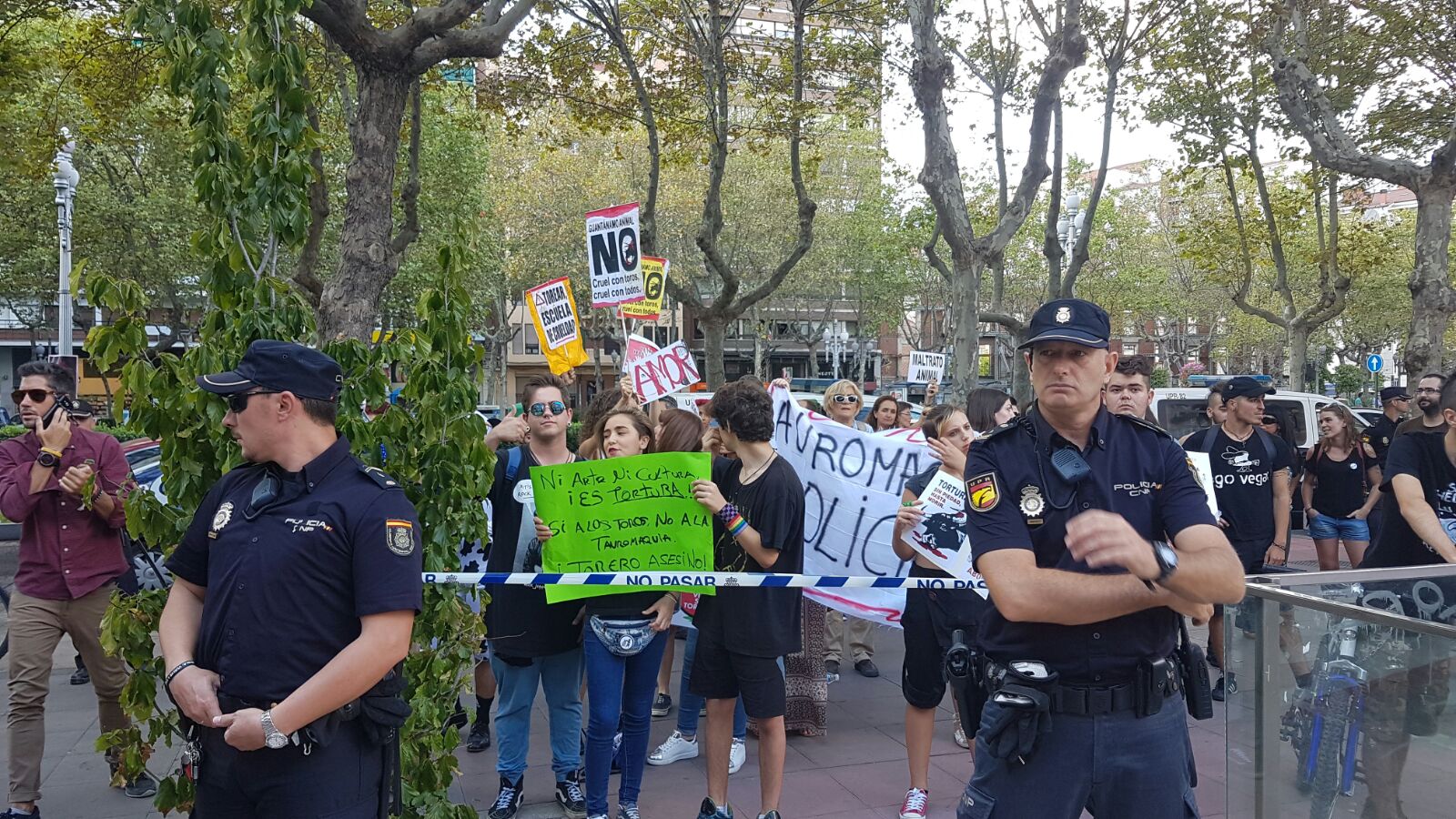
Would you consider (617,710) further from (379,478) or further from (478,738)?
(379,478)

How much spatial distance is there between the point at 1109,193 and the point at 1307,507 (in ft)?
108

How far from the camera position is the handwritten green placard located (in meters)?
4.50

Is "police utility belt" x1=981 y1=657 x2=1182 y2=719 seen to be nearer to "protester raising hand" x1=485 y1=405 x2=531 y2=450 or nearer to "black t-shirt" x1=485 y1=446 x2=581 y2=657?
"black t-shirt" x1=485 y1=446 x2=581 y2=657

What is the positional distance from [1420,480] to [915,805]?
2.77m

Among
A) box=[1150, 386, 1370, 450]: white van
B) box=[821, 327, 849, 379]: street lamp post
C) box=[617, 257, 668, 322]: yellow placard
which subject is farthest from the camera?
box=[821, 327, 849, 379]: street lamp post

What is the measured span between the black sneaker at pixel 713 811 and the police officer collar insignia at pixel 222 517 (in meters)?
2.61

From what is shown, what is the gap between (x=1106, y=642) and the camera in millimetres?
2686

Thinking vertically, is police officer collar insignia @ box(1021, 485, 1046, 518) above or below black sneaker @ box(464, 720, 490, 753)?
above

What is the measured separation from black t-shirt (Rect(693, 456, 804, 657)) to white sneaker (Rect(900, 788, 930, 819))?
99 cm

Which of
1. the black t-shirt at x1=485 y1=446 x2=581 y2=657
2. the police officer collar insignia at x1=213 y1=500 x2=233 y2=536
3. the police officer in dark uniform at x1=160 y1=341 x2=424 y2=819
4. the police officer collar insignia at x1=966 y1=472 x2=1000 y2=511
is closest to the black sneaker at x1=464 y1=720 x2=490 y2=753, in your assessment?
the black t-shirt at x1=485 y1=446 x2=581 y2=657

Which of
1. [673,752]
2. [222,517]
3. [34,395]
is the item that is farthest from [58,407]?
[673,752]

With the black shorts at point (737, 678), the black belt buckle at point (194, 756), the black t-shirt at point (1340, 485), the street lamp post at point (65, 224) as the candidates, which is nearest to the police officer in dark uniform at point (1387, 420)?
the black t-shirt at point (1340, 485)

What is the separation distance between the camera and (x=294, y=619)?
2.52m

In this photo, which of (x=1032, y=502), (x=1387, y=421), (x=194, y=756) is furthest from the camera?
(x=1387, y=421)
